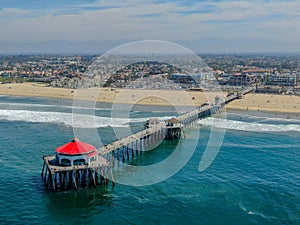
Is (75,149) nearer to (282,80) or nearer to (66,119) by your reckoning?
(66,119)

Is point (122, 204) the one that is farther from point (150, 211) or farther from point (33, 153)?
point (33, 153)

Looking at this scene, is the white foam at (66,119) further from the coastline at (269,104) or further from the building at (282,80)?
the building at (282,80)

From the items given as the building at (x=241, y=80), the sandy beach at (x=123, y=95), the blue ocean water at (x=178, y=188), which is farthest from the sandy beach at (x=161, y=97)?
the blue ocean water at (x=178, y=188)

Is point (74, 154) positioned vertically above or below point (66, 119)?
above

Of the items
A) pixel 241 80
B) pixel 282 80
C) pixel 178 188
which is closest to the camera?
pixel 178 188

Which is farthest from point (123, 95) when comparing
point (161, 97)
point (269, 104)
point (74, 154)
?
point (74, 154)
